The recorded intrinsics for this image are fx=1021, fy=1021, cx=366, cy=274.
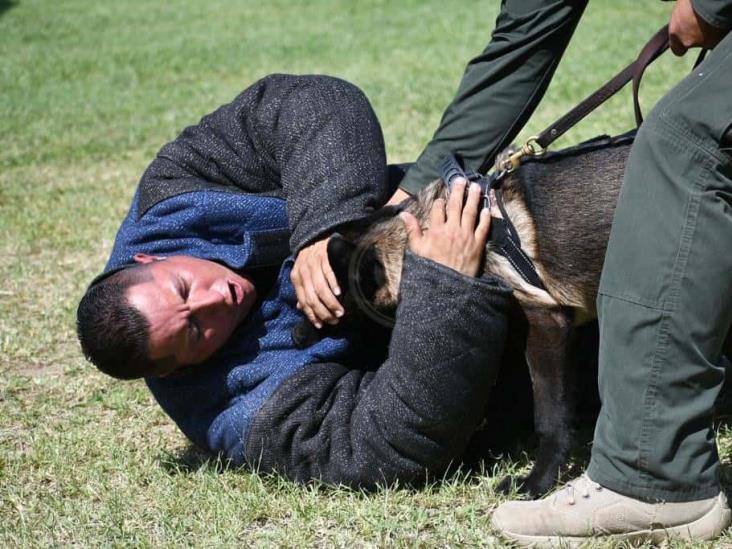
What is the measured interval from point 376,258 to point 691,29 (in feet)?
3.97

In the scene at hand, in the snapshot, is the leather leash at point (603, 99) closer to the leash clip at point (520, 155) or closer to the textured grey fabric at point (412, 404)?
the leash clip at point (520, 155)

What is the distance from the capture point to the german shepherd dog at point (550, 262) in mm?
3064

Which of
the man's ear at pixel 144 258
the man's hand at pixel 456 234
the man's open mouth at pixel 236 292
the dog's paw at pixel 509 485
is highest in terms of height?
the man's hand at pixel 456 234

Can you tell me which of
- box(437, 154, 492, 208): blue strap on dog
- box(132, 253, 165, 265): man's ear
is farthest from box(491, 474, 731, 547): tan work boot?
box(132, 253, 165, 265): man's ear

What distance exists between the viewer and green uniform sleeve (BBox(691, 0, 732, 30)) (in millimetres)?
2447

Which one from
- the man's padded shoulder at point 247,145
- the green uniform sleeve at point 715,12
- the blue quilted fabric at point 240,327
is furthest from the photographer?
the man's padded shoulder at point 247,145

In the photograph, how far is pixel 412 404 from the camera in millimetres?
3025

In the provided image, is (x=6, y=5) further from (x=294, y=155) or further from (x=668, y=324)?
(x=668, y=324)

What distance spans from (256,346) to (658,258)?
5.03 ft

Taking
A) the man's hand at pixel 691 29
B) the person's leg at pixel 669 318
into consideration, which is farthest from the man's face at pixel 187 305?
the man's hand at pixel 691 29

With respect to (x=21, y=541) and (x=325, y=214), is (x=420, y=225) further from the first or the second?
(x=21, y=541)

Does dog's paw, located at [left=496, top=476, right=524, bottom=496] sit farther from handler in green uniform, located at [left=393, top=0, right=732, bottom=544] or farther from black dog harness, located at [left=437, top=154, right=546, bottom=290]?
black dog harness, located at [left=437, top=154, right=546, bottom=290]

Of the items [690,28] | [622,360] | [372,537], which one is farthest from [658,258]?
[372,537]

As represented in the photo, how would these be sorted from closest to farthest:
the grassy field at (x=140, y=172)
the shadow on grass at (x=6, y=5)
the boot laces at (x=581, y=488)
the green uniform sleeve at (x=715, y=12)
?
the green uniform sleeve at (x=715, y=12)
the boot laces at (x=581, y=488)
the grassy field at (x=140, y=172)
the shadow on grass at (x=6, y=5)
